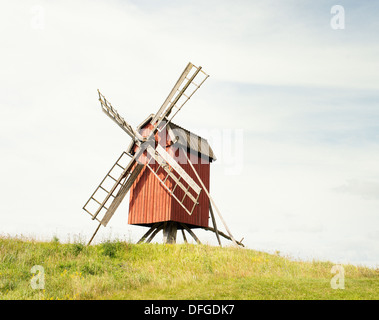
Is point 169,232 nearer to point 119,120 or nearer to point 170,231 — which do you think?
point 170,231

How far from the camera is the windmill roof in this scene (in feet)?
59.8

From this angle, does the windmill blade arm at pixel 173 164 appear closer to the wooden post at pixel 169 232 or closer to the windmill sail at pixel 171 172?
the windmill sail at pixel 171 172

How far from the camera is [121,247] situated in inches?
622

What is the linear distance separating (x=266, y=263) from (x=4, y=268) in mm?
9641

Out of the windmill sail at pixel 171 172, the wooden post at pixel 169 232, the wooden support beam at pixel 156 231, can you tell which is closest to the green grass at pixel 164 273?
the wooden post at pixel 169 232

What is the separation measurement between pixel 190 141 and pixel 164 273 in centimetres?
807

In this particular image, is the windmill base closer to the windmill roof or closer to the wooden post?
the wooden post

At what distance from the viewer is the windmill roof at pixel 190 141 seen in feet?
59.8

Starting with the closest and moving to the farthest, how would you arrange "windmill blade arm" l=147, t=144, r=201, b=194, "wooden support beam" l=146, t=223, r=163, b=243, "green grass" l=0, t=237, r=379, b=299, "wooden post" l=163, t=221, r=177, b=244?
"green grass" l=0, t=237, r=379, b=299
"windmill blade arm" l=147, t=144, r=201, b=194
"wooden post" l=163, t=221, r=177, b=244
"wooden support beam" l=146, t=223, r=163, b=243

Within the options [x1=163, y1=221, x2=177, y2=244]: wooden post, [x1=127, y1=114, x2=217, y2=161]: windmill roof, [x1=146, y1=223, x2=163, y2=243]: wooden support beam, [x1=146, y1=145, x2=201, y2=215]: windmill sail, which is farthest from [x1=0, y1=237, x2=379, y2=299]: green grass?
[x1=127, y1=114, x2=217, y2=161]: windmill roof

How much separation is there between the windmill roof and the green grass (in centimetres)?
531
